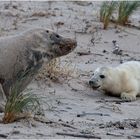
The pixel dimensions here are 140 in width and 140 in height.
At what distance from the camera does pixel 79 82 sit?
880 centimetres

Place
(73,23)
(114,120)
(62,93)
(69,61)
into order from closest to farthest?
(114,120)
(62,93)
(69,61)
(73,23)

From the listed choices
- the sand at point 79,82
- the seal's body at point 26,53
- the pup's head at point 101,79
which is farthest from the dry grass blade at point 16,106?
the pup's head at point 101,79

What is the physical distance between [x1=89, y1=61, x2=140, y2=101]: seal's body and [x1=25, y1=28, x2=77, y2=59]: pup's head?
1.14m

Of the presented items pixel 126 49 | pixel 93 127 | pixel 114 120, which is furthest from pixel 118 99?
pixel 126 49

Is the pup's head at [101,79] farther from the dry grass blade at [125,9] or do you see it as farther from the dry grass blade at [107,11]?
the dry grass blade at [125,9]

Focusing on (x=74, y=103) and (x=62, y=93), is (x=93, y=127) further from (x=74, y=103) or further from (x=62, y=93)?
(x=62, y=93)

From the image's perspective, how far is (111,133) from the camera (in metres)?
5.98

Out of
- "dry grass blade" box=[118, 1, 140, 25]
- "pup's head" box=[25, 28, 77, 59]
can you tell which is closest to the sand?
"dry grass blade" box=[118, 1, 140, 25]

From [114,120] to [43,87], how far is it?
5.72ft

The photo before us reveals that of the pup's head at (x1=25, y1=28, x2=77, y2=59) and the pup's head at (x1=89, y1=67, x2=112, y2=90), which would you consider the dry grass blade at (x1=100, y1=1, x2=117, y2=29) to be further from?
the pup's head at (x1=25, y1=28, x2=77, y2=59)

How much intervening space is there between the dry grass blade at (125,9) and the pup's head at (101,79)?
12.2ft

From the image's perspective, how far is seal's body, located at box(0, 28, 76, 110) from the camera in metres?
6.73

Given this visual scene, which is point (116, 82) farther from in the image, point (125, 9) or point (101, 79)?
point (125, 9)

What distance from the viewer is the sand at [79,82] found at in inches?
236
